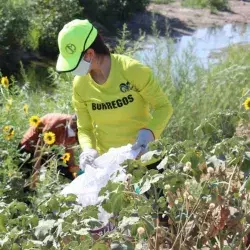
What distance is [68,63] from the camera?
8.65 feet

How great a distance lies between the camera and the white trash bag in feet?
7.84

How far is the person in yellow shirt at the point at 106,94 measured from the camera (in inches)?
103

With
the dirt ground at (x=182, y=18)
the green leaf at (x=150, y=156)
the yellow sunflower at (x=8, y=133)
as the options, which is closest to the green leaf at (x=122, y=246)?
the green leaf at (x=150, y=156)

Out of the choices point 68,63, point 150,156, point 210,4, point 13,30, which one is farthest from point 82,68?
point 210,4

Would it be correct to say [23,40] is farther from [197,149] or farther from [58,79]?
[197,149]

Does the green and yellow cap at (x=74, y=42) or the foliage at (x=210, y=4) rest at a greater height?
the green and yellow cap at (x=74, y=42)

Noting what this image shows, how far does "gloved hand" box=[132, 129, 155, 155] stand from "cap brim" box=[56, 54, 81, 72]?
16.1 inches

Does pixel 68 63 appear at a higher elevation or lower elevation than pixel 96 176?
higher

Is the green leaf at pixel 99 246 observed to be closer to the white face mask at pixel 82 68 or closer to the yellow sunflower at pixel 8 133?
the white face mask at pixel 82 68

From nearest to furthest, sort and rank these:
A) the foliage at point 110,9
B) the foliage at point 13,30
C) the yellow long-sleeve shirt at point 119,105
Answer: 1. the yellow long-sleeve shirt at point 119,105
2. the foliage at point 13,30
3. the foliage at point 110,9

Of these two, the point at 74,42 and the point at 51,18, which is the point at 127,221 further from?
the point at 51,18

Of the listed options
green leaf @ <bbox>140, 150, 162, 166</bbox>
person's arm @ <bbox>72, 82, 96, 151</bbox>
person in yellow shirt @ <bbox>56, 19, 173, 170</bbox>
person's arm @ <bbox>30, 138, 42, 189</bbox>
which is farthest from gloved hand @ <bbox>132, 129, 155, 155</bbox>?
green leaf @ <bbox>140, 150, 162, 166</bbox>

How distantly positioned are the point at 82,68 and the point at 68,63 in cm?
7

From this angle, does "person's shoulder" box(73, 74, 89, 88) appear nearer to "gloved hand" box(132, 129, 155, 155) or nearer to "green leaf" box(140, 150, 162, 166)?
"gloved hand" box(132, 129, 155, 155)
